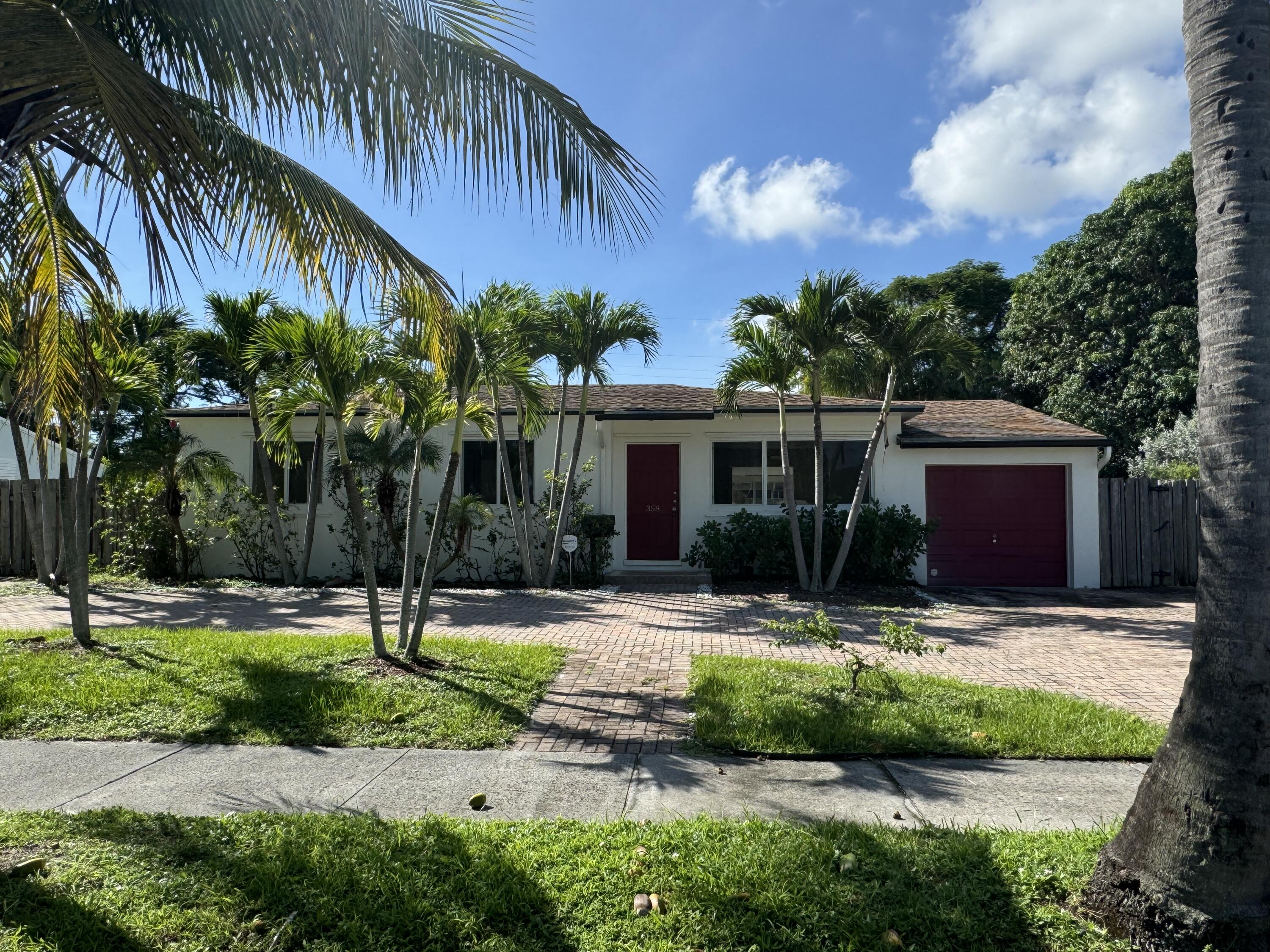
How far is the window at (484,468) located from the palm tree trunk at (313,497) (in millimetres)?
2500

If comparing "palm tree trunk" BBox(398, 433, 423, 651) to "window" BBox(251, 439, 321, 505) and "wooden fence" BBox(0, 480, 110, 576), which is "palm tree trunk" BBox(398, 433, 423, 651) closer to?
"window" BBox(251, 439, 321, 505)

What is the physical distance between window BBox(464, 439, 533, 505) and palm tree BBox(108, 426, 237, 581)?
388 centimetres

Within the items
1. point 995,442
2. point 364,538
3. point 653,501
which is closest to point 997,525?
point 995,442

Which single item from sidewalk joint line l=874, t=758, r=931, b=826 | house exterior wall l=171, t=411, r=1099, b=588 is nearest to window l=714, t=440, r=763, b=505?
house exterior wall l=171, t=411, r=1099, b=588

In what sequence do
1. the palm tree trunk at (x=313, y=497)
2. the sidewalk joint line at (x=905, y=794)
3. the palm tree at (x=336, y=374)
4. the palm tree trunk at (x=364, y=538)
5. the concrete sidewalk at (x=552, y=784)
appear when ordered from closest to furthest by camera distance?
the sidewalk joint line at (x=905, y=794) → the concrete sidewalk at (x=552, y=784) → the palm tree at (x=336, y=374) → the palm tree trunk at (x=364, y=538) → the palm tree trunk at (x=313, y=497)

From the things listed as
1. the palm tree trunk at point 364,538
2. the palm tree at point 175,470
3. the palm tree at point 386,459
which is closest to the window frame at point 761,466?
the palm tree at point 386,459

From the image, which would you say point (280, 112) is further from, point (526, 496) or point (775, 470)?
point (775, 470)

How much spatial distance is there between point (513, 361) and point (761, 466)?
27.9 feet

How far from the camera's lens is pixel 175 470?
43.0ft

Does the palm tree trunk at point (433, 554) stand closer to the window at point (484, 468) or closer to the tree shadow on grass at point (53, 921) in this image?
the tree shadow on grass at point (53, 921)

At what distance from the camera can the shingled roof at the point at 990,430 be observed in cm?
1370

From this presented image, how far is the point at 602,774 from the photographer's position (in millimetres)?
4410

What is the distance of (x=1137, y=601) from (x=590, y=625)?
848cm

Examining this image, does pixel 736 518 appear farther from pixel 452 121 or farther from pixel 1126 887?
pixel 1126 887
